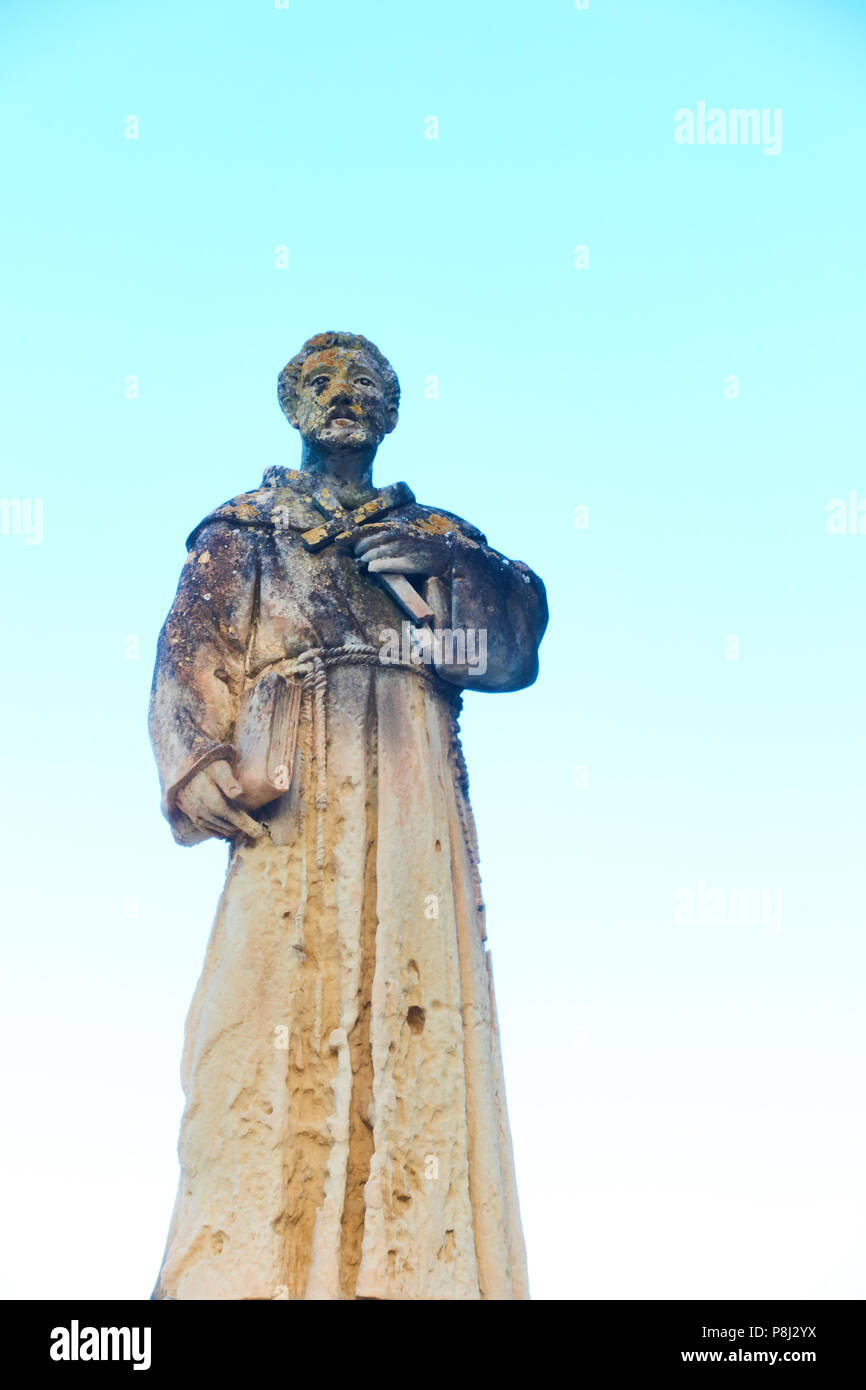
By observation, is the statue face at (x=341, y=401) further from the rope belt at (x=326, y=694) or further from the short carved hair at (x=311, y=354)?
the rope belt at (x=326, y=694)

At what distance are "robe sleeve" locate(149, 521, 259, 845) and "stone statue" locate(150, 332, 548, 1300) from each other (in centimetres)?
1

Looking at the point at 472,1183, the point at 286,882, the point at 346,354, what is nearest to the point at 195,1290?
the point at 472,1183

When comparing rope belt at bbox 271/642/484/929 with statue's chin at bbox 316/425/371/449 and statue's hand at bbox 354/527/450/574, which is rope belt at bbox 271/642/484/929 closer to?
statue's hand at bbox 354/527/450/574

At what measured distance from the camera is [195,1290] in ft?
27.2

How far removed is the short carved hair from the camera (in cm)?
1070

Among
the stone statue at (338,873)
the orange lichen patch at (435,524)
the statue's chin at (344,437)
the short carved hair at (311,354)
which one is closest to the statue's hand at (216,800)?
the stone statue at (338,873)

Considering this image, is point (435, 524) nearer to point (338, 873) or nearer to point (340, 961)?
point (338, 873)

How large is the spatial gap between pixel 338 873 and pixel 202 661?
1.33 meters

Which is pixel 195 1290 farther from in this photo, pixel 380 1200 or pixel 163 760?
pixel 163 760

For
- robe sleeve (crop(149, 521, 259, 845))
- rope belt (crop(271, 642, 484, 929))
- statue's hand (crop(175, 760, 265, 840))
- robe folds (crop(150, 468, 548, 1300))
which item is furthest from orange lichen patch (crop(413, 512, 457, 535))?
statue's hand (crop(175, 760, 265, 840))

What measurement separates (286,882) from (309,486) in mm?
2421

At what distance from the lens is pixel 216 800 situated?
920 cm

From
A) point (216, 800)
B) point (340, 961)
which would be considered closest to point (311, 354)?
point (216, 800)

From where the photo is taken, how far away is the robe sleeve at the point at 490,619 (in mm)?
9883
